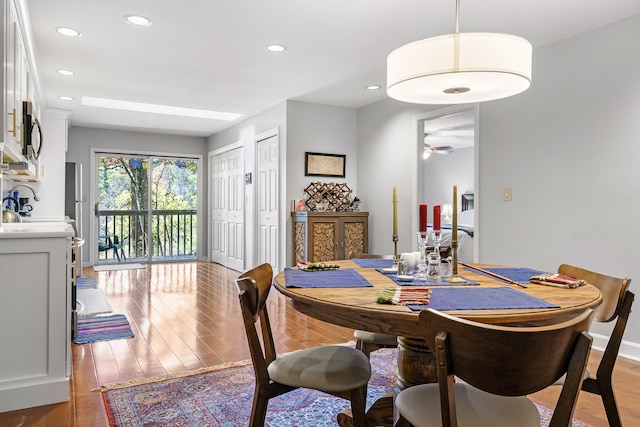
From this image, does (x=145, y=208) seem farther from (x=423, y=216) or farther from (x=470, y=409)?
(x=470, y=409)

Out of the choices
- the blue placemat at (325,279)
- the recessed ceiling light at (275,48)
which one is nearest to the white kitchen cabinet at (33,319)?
the blue placemat at (325,279)

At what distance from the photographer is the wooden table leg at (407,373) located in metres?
1.72

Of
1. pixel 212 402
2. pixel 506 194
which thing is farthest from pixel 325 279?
pixel 506 194

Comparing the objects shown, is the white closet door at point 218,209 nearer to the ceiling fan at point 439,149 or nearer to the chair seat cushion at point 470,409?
the ceiling fan at point 439,149

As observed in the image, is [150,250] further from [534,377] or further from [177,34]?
[534,377]

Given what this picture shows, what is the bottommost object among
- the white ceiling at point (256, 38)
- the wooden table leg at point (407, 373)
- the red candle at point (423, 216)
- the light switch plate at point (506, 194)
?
the wooden table leg at point (407, 373)

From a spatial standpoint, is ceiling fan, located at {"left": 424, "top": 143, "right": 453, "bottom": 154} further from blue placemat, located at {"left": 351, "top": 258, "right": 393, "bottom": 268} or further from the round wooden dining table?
the round wooden dining table

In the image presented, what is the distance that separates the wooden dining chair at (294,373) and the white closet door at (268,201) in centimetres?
401

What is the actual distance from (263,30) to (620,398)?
3.29 metres

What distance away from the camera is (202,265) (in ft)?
25.4

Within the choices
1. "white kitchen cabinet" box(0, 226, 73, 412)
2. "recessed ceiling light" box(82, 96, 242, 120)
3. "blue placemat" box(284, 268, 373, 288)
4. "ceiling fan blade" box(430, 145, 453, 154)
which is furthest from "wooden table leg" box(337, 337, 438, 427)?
"ceiling fan blade" box(430, 145, 453, 154)

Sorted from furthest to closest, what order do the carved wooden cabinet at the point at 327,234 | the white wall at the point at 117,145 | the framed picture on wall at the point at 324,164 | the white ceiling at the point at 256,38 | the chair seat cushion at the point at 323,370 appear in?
the white wall at the point at 117,145 → the framed picture on wall at the point at 324,164 → the carved wooden cabinet at the point at 327,234 → the white ceiling at the point at 256,38 → the chair seat cushion at the point at 323,370

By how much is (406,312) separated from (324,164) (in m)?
4.51

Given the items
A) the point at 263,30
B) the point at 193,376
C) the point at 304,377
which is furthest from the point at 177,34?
the point at 304,377
